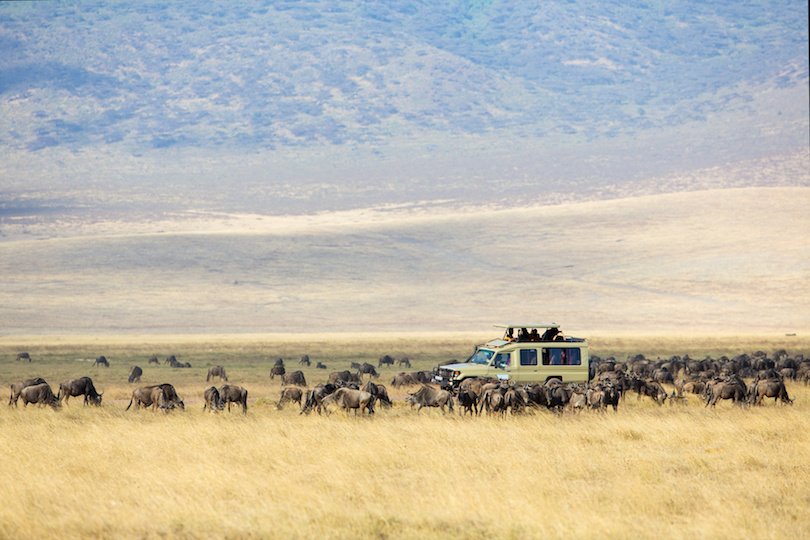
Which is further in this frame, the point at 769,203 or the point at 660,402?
the point at 769,203

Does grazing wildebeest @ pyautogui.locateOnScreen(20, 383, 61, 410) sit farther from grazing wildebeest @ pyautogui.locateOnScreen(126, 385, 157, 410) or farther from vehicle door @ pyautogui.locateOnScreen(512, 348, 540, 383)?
vehicle door @ pyautogui.locateOnScreen(512, 348, 540, 383)

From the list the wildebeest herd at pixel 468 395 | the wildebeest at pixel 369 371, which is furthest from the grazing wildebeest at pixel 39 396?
the wildebeest at pixel 369 371

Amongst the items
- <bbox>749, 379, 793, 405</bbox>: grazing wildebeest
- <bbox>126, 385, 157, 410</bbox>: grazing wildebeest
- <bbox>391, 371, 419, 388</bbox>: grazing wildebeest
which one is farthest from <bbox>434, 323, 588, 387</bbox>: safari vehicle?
<bbox>126, 385, 157, 410</bbox>: grazing wildebeest

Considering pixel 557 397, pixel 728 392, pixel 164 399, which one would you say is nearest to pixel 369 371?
pixel 164 399

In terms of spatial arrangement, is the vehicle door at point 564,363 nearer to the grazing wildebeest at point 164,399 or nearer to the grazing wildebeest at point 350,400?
the grazing wildebeest at point 350,400

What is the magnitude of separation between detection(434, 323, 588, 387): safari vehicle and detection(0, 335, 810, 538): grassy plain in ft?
4.96

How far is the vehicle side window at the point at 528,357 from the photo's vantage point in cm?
2853

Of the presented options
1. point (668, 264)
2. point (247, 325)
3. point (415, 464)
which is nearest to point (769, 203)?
point (668, 264)

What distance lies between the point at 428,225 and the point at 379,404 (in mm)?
106062

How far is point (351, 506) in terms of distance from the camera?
1590 cm

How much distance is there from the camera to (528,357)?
93.9 ft

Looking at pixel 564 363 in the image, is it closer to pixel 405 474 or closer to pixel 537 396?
pixel 537 396

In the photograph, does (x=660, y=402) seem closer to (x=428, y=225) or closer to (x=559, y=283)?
(x=559, y=283)

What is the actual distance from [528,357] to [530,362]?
13 centimetres
